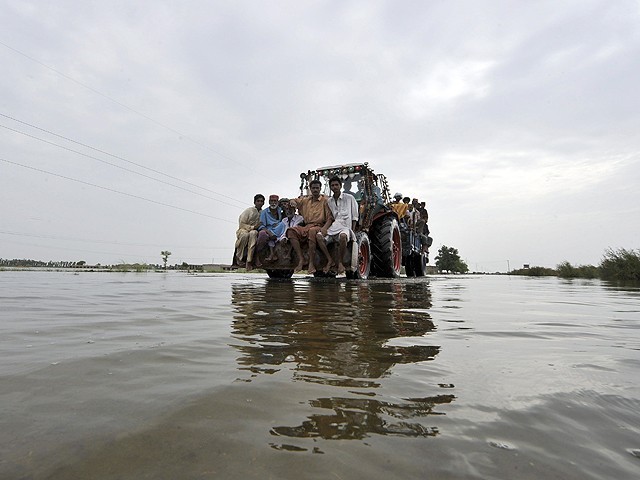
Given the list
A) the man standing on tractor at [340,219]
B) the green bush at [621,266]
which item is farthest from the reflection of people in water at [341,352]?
the green bush at [621,266]

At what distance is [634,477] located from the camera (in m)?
0.57

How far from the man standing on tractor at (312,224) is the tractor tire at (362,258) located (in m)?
0.77

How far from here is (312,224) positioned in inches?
→ 253

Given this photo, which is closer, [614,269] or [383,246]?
[383,246]

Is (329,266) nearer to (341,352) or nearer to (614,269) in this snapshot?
(341,352)

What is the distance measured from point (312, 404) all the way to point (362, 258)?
6.42 meters

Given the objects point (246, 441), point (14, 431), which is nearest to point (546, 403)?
point (246, 441)

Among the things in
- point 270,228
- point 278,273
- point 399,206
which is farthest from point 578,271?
point 270,228

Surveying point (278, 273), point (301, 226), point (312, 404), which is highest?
point (301, 226)

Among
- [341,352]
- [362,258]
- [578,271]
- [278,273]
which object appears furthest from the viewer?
[578,271]

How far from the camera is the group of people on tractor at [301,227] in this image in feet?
19.9

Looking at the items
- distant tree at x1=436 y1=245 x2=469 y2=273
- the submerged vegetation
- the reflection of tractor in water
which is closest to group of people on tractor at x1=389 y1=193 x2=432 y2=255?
the reflection of tractor in water

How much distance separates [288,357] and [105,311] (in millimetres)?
1637

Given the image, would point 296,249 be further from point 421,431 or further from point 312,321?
point 421,431
